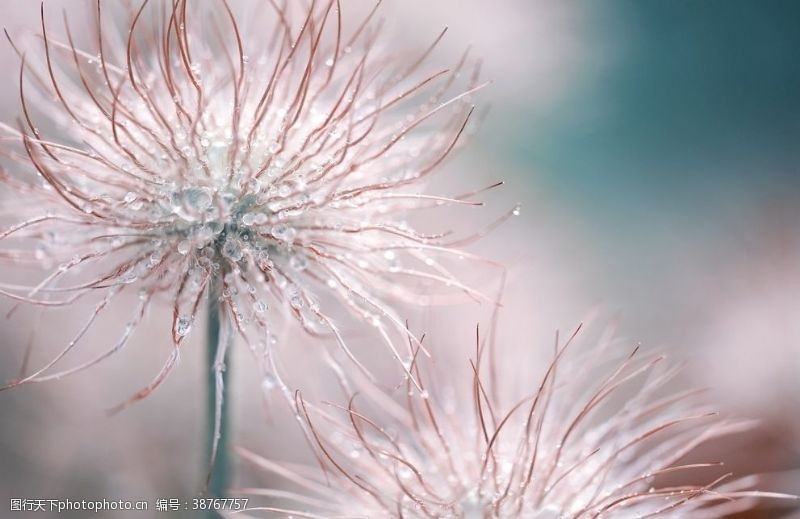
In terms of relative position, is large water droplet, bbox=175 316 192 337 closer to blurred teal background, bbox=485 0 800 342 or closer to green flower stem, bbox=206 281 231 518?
green flower stem, bbox=206 281 231 518

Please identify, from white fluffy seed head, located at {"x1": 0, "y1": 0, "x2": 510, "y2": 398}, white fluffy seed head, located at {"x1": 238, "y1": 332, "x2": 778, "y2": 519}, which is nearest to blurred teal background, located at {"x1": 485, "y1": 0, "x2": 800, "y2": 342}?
white fluffy seed head, located at {"x1": 238, "y1": 332, "x2": 778, "y2": 519}

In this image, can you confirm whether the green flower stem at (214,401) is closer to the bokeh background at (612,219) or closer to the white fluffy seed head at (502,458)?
the white fluffy seed head at (502,458)

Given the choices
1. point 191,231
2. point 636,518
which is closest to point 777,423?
point 636,518

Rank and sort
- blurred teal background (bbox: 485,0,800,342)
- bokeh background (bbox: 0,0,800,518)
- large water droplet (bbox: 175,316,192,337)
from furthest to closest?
blurred teal background (bbox: 485,0,800,342)
bokeh background (bbox: 0,0,800,518)
large water droplet (bbox: 175,316,192,337)

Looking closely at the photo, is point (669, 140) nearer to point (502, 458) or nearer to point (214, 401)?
point (502, 458)

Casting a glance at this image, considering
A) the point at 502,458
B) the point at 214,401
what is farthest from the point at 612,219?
the point at 214,401

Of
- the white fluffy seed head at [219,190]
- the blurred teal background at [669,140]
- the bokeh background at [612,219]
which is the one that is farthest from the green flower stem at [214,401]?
the blurred teal background at [669,140]

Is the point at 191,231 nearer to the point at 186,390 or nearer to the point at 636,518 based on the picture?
the point at 636,518

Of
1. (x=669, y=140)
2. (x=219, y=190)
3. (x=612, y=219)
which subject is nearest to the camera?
(x=219, y=190)
